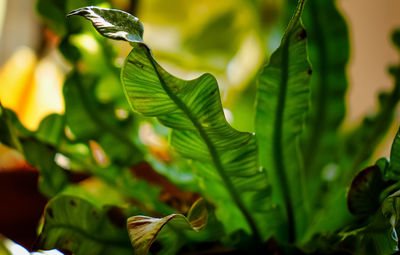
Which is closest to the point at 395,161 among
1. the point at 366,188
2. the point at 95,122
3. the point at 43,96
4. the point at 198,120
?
the point at 366,188

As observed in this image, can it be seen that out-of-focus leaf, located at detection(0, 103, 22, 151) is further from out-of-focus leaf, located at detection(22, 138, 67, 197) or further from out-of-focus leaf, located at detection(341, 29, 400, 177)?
out-of-focus leaf, located at detection(341, 29, 400, 177)

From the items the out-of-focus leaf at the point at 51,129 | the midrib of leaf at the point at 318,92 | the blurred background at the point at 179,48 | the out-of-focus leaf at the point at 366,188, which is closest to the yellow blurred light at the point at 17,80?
the blurred background at the point at 179,48

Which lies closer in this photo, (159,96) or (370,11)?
(159,96)

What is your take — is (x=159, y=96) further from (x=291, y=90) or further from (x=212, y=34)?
(x=212, y=34)

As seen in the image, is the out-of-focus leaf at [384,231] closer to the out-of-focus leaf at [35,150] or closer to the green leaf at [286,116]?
the green leaf at [286,116]

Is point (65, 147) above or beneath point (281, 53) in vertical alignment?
beneath

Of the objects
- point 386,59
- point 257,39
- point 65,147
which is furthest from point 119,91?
point 386,59
